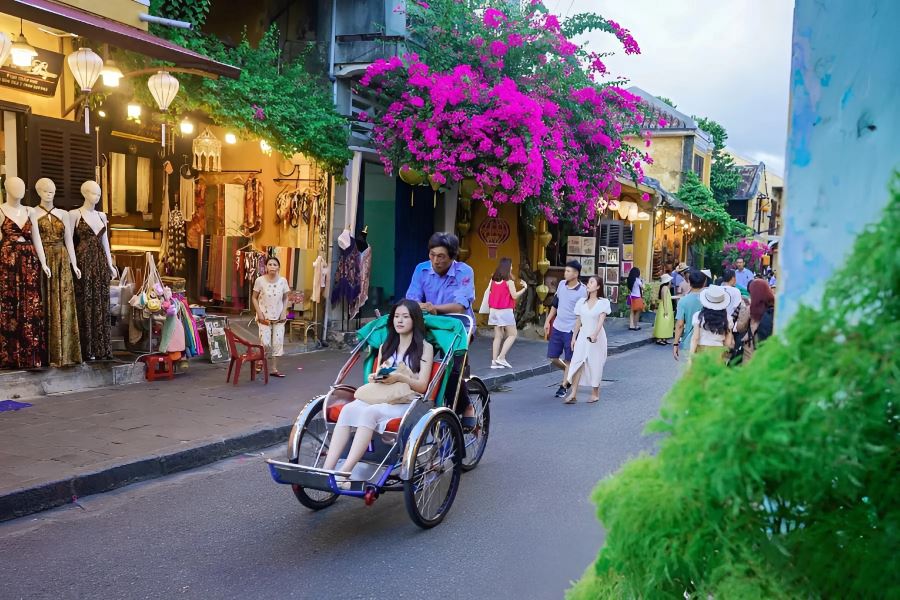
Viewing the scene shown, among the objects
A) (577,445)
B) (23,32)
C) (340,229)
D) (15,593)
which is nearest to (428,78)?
(340,229)

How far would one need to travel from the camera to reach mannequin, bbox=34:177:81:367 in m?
8.69

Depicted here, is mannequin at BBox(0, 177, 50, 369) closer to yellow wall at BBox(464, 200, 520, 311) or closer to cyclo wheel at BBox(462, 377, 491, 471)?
cyclo wheel at BBox(462, 377, 491, 471)

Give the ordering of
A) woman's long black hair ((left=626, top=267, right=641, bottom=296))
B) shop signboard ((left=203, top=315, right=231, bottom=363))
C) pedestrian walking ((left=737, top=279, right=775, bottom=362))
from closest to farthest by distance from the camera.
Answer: pedestrian walking ((left=737, top=279, right=775, bottom=362)), shop signboard ((left=203, top=315, right=231, bottom=363)), woman's long black hair ((left=626, top=267, right=641, bottom=296))

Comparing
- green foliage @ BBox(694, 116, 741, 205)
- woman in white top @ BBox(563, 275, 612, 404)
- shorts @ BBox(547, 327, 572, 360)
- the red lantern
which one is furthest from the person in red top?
green foliage @ BBox(694, 116, 741, 205)

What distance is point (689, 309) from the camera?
30.0 feet

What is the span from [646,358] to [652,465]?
45.2 feet

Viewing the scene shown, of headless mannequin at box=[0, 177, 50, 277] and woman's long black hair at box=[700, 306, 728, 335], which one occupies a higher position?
headless mannequin at box=[0, 177, 50, 277]

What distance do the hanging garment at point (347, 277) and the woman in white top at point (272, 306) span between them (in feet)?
8.96

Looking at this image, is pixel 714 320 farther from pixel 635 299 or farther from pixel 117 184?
pixel 635 299

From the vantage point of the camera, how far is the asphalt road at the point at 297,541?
419cm

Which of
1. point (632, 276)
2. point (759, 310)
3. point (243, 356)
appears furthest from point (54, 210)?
A: point (632, 276)

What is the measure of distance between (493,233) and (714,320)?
943 cm

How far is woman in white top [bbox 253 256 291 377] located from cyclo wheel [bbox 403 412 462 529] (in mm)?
5208

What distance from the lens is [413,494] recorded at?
4863 millimetres
